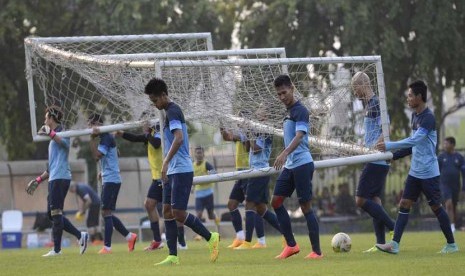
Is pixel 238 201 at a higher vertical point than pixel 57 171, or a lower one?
lower

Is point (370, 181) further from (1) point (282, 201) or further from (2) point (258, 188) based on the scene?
(2) point (258, 188)

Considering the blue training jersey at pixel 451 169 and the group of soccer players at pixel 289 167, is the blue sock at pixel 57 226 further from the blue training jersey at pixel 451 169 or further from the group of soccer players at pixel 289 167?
the blue training jersey at pixel 451 169

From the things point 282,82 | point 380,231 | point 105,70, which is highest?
point 105,70

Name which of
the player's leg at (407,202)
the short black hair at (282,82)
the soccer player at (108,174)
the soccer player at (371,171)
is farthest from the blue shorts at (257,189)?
the short black hair at (282,82)

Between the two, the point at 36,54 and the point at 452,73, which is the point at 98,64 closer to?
the point at 36,54

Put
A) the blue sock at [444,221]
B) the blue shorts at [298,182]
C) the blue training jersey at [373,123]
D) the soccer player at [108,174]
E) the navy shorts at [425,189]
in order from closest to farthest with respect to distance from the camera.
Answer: the blue shorts at [298,182], the navy shorts at [425,189], the blue sock at [444,221], the blue training jersey at [373,123], the soccer player at [108,174]

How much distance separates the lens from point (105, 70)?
17.6 meters

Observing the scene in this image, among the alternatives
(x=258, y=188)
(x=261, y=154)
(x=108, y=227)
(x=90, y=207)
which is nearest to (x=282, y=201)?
(x=261, y=154)

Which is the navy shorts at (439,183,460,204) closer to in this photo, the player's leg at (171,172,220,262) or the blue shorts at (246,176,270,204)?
the blue shorts at (246,176,270,204)

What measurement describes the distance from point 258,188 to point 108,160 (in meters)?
2.44

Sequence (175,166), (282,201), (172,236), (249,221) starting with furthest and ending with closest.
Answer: (249,221)
(282,201)
(172,236)
(175,166)

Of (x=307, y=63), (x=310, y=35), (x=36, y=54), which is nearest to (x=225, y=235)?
(x=310, y=35)

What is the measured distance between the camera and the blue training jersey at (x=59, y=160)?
720 inches

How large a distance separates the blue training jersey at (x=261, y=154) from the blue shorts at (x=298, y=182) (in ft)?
10.3
